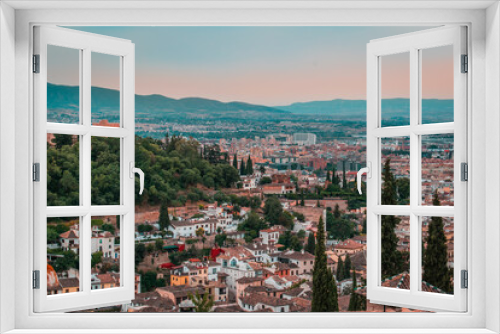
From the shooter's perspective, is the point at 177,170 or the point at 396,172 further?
the point at 177,170

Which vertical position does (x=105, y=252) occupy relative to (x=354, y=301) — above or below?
above

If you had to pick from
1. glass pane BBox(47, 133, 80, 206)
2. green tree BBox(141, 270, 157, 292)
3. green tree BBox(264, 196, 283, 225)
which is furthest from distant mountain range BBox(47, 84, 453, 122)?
glass pane BBox(47, 133, 80, 206)

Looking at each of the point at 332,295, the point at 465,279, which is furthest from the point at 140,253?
the point at 465,279

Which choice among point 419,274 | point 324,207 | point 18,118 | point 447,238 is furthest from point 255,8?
point 324,207

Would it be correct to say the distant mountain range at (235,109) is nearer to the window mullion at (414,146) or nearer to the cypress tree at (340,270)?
the cypress tree at (340,270)

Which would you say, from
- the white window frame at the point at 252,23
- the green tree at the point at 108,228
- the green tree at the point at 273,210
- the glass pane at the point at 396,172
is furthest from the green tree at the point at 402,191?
the green tree at the point at 108,228

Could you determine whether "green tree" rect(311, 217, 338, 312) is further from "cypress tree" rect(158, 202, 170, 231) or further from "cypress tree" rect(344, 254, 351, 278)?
"cypress tree" rect(158, 202, 170, 231)

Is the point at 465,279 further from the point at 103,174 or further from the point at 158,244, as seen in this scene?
the point at 158,244
